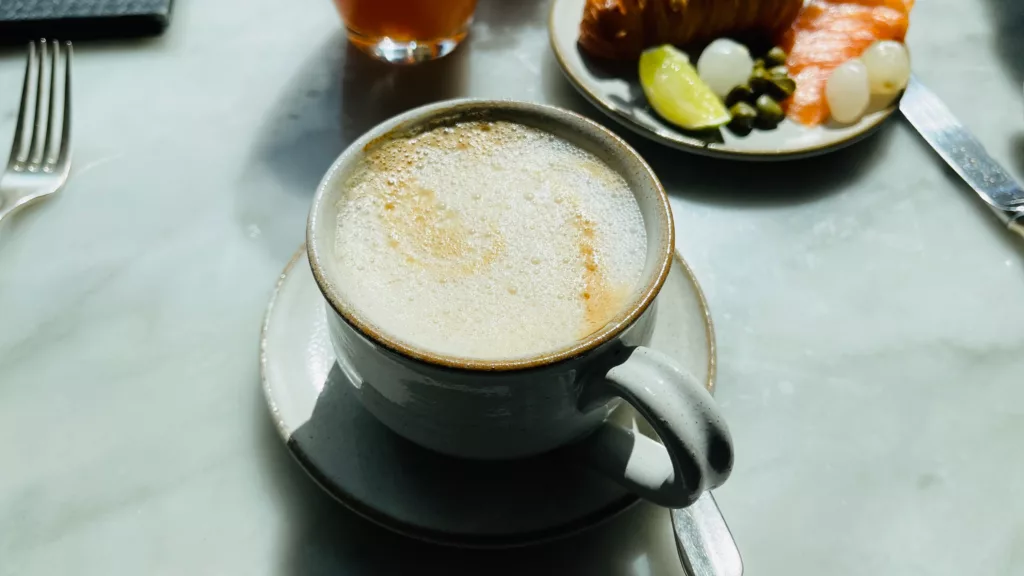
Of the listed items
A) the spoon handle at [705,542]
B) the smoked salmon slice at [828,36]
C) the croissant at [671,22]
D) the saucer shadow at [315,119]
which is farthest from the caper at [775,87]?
the spoon handle at [705,542]

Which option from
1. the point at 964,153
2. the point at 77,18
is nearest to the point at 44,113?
the point at 77,18

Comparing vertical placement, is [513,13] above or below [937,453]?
above

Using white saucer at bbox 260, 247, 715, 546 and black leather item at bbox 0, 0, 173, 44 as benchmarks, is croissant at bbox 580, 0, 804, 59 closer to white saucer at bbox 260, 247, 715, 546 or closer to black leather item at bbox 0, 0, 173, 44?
white saucer at bbox 260, 247, 715, 546

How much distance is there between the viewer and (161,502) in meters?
0.76

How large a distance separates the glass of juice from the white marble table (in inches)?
1.4

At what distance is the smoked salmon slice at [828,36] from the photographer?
3.78 ft

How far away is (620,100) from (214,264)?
25.3 inches

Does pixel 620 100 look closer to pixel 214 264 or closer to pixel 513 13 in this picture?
pixel 513 13

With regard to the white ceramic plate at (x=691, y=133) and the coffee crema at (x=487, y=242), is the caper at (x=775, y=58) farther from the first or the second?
the coffee crema at (x=487, y=242)

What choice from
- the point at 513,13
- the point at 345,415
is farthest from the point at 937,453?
the point at 513,13

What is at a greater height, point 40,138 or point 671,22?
point 671,22

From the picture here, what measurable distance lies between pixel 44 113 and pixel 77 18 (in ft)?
0.69

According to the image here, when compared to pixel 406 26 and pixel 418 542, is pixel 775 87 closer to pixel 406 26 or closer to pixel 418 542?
pixel 406 26

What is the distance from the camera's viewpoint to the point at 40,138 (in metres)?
1.07
